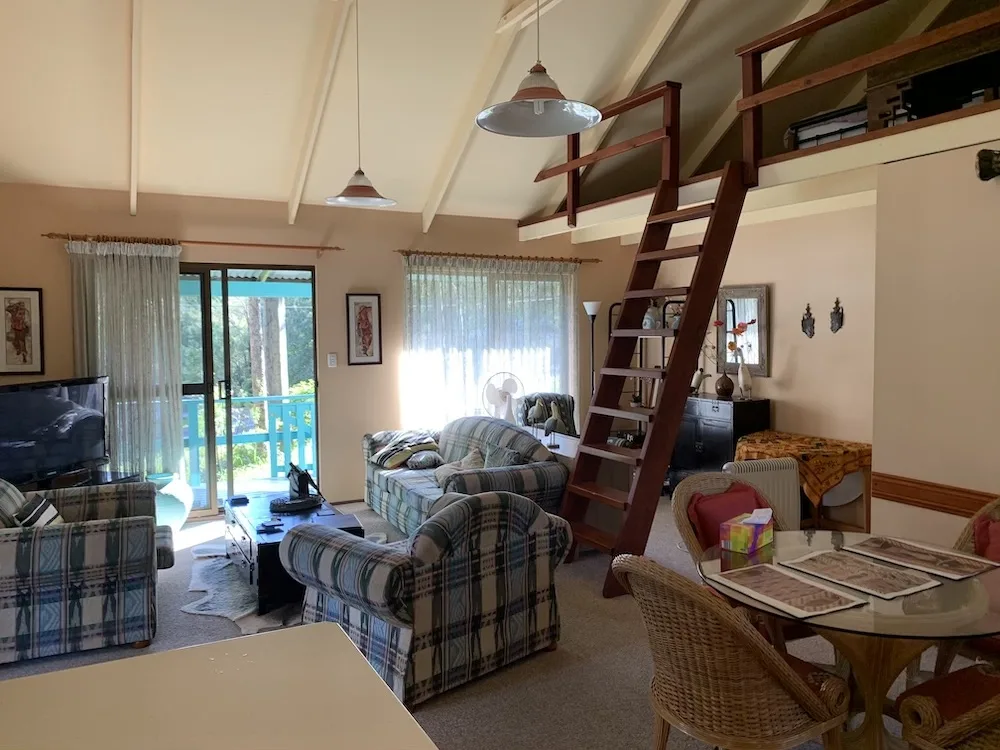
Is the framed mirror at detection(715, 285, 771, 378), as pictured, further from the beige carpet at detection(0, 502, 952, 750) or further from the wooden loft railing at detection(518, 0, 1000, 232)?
the beige carpet at detection(0, 502, 952, 750)

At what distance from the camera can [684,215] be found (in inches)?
171

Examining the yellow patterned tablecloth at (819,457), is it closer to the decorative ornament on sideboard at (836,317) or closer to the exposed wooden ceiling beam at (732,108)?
the decorative ornament on sideboard at (836,317)

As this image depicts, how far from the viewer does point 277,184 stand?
589 cm

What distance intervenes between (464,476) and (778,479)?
187 centimetres

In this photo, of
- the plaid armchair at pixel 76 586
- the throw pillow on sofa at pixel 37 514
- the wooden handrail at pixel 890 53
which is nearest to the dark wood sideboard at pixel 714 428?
the wooden handrail at pixel 890 53

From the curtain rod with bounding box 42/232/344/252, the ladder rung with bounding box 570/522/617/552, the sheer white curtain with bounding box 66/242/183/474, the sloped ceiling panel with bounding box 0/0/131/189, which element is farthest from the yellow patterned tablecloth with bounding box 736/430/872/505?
the sloped ceiling panel with bounding box 0/0/131/189

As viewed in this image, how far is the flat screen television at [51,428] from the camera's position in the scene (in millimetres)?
4789

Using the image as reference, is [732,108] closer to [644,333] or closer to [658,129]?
[658,129]

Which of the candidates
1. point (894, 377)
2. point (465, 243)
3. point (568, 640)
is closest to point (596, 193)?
point (465, 243)

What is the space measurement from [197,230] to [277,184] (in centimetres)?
71

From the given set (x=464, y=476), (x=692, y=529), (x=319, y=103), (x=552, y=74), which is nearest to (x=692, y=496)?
(x=692, y=529)

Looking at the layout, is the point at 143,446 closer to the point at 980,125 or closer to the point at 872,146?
the point at 872,146

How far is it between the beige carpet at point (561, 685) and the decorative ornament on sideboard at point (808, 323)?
9.32 feet

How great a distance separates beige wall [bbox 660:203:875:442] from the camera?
5.47m
